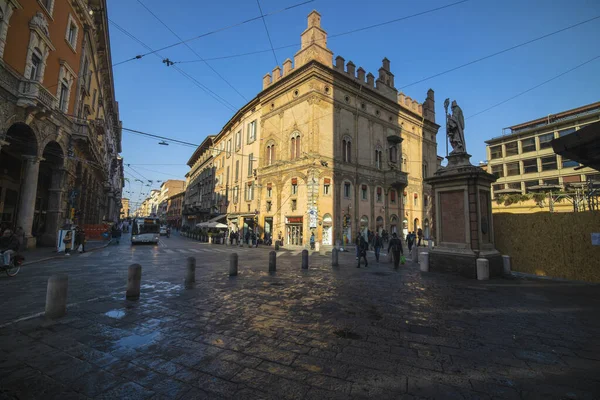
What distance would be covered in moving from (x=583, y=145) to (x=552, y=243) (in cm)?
488

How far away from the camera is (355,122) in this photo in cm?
2867

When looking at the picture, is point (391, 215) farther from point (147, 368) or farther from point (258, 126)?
point (147, 368)

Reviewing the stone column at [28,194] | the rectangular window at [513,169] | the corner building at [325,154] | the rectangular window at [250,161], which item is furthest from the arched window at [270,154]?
the rectangular window at [513,169]

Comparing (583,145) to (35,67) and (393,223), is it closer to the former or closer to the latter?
(35,67)

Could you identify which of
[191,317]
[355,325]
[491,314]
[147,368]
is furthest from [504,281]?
[147,368]

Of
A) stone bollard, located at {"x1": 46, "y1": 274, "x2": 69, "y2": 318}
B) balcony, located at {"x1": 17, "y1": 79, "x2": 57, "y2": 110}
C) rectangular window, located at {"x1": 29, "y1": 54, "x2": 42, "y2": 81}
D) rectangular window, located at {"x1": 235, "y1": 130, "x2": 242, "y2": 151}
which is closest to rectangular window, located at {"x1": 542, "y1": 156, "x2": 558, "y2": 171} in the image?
rectangular window, located at {"x1": 235, "y1": 130, "x2": 242, "y2": 151}

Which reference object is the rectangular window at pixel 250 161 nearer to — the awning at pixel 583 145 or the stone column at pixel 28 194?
the stone column at pixel 28 194

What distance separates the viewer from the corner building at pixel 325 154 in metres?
25.5

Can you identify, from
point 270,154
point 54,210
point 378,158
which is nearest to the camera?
point 54,210

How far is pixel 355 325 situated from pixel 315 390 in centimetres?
214

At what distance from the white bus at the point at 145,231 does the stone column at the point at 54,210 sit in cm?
909

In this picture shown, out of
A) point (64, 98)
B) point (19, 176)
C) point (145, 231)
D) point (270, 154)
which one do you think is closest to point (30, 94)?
point (64, 98)

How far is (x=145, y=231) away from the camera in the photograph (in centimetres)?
2780

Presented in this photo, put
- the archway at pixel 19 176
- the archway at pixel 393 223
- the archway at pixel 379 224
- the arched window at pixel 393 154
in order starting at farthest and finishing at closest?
the arched window at pixel 393 154 → the archway at pixel 393 223 → the archway at pixel 379 224 → the archway at pixel 19 176
